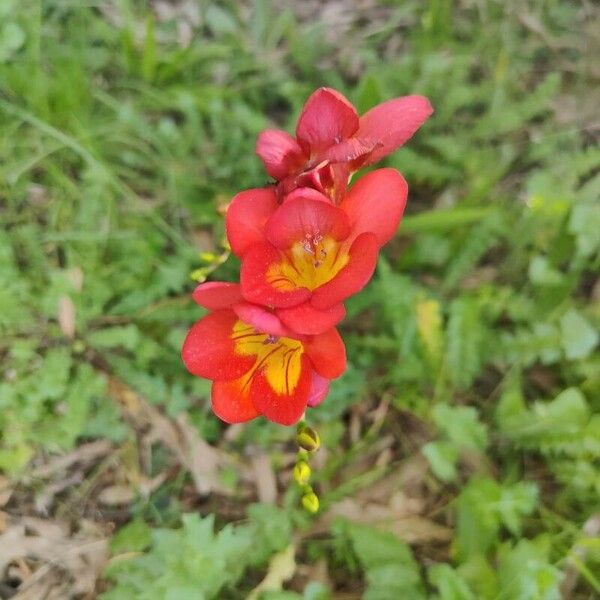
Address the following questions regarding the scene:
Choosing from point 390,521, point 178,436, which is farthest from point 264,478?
point 390,521

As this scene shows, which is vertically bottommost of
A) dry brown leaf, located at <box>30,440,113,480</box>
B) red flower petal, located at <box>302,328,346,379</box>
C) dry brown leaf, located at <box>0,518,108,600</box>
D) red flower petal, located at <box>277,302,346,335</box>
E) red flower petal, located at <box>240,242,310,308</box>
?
dry brown leaf, located at <box>0,518,108,600</box>

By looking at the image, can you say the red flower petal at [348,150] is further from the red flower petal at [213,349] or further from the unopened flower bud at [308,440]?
the unopened flower bud at [308,440]

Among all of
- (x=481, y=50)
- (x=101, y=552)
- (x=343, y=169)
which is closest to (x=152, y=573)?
(x=101, y=552)

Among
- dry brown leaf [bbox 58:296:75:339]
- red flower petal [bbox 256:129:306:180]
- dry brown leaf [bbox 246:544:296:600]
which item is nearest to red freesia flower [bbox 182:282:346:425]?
red flower petal [bbox 256:129:306:180]

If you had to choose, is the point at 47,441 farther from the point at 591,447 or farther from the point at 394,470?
the point at 591,447

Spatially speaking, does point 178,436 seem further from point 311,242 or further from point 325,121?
A: point 325,121

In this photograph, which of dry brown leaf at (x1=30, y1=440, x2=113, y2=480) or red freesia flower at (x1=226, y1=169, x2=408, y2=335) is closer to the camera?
red freesia flower at (x1=226, y1=169, x2=408, y2=335)

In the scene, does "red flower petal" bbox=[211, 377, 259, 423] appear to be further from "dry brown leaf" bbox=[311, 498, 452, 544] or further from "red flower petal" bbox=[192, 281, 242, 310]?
"dry brown leaf" bbox=[311, 498, 452, 544]
